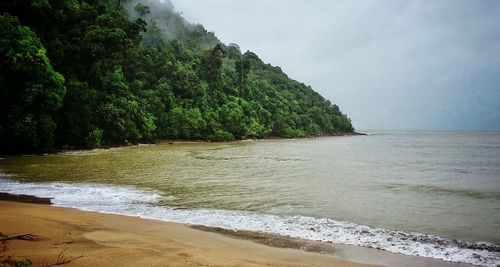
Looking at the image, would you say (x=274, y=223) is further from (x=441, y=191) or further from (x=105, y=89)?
(x=105, y=89)

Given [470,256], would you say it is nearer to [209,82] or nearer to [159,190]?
[159,190]

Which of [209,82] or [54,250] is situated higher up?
[209,82]

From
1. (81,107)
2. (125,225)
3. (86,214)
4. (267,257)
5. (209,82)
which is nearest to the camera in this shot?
(267,257)

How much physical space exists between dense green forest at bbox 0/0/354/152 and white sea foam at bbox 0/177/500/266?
729 inches

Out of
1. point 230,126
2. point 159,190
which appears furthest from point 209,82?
point 159,190

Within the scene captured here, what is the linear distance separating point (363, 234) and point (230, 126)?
72.7 metres

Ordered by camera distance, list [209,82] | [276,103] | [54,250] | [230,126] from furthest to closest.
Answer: [276,103] < [209,82] < [230,126] < [54,250]

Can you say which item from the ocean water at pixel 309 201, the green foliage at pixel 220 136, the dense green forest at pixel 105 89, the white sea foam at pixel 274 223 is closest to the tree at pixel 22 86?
the dense green forest at pixel 105 89

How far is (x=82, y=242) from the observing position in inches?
302

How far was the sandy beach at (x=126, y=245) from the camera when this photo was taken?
21.8ft

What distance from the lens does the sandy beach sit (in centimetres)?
665

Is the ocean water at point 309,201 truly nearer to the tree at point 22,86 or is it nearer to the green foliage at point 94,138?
the tree at point 22,86

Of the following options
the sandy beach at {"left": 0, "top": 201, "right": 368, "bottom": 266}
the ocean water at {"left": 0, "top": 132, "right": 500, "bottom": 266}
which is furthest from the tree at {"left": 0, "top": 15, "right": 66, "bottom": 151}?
the sandy beach at {"left": 0, "top": 201, "right": 368, "bottom": 266}

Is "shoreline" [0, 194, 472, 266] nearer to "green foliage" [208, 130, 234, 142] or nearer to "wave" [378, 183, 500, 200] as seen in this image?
"wave" [378, 183, 500, 200]
